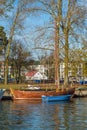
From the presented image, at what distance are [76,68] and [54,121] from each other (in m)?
46.1

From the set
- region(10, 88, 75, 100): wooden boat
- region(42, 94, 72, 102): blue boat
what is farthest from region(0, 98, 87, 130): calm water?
region(10, 88, 75, 100): wooden boat

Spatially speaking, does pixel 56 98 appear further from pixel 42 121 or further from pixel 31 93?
pixel 42 121

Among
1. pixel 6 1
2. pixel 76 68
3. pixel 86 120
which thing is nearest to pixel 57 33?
pixel 6 1

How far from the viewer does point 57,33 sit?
65875 millimetres

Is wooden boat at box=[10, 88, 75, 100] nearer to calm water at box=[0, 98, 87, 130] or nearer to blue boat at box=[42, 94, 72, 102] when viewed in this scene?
blue boat at box=[42, 94, 72, 102]

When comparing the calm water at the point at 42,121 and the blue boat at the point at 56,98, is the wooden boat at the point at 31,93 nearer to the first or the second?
the blue boat at the point at 56,98

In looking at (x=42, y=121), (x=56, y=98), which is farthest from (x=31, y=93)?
(x=42, y=121)

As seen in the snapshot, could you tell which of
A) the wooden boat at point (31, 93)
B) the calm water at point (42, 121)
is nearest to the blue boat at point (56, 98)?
the wooden boat at point (31, 93)

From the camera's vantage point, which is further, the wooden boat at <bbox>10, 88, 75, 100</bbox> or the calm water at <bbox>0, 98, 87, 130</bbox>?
the wooden boat at <bbox>10, 88, 75, 100</bbox>

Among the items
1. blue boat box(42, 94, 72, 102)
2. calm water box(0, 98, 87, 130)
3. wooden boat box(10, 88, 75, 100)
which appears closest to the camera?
calm water box(0, 98, 87, 130)

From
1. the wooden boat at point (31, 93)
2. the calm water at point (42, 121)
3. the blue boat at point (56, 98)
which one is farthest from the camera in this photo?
the wooden boat at point (31, 93)

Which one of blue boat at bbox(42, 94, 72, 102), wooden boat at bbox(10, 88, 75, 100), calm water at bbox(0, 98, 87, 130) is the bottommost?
calm water at bbox(0, 98, 87, 130)

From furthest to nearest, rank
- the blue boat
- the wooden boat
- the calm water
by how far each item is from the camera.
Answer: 1. the wooden boat
2. the blue boat
3. the calm water

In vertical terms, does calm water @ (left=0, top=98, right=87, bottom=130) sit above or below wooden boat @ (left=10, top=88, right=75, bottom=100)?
below
